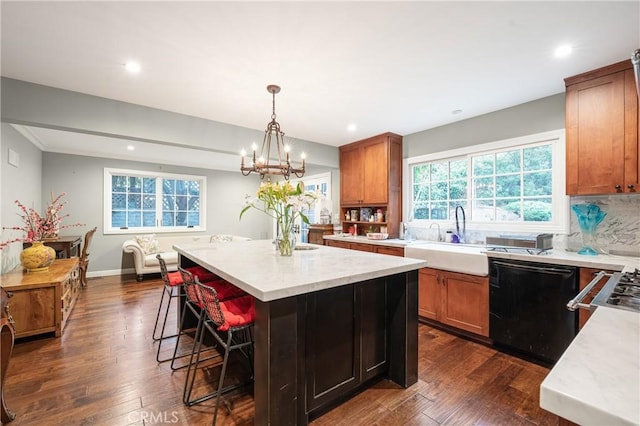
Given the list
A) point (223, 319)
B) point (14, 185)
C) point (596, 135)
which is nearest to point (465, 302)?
point (596, 135)

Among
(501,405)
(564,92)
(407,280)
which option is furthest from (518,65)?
(501,405)

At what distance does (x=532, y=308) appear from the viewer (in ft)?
7.93

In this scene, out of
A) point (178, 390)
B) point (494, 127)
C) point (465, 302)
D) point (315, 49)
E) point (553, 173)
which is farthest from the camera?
point (494, 127)

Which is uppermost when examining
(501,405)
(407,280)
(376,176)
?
(376,176)

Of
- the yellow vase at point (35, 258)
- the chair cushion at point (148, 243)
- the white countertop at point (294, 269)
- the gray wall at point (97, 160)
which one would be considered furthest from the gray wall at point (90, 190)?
the white countertop at point (294, 269)

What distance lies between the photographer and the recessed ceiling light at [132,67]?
230cm

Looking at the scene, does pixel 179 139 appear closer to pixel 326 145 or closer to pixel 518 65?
pixel 326 145

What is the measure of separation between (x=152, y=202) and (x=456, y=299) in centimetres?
620

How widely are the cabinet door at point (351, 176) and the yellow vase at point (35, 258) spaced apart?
13.4 ft

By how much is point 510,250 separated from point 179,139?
3.84 m

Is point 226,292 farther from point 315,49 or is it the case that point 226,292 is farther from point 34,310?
point 34,310

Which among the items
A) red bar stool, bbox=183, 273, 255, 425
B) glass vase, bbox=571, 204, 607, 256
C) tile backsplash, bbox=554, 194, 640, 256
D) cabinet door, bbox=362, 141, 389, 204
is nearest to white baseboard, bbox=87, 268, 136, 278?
red bar stool, bbox=183, 273, 255, 425

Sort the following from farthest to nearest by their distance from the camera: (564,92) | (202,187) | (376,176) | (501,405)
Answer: (202,187) → (376,176) → (564,92) → (501,405)

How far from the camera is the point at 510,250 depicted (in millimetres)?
2699
